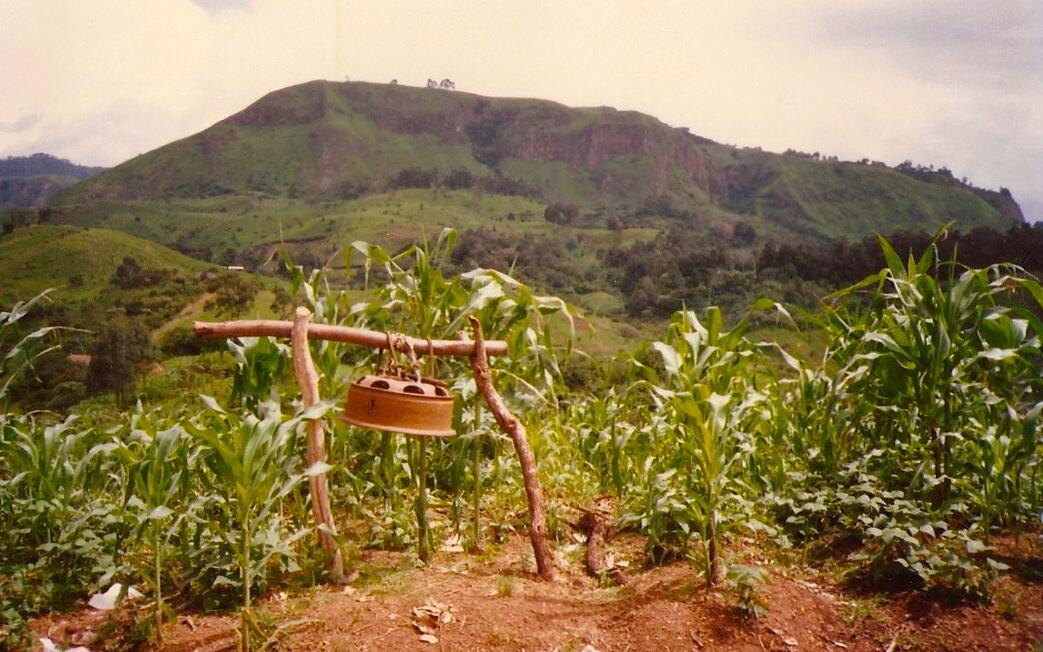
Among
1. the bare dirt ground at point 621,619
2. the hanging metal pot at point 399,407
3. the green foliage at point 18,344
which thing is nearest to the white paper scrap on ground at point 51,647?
the bare dirt ground at point 621,619

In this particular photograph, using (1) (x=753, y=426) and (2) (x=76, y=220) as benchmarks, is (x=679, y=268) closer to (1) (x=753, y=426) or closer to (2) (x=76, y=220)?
(1) (x=753, y=426)

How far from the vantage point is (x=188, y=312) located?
43.9 metres

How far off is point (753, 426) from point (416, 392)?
199 cm

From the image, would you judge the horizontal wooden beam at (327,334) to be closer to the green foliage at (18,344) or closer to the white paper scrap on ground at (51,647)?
the green foliage at (18,344)

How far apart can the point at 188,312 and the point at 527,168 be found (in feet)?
443

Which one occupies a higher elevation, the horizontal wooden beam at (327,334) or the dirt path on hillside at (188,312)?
the horizontal wooden beam at (327,334)

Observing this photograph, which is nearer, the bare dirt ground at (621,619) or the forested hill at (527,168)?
the bare dirt ground at (621,619)

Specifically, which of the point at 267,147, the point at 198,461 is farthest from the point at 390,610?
the point at 267,147

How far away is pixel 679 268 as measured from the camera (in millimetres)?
77750

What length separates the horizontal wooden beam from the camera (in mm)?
2893

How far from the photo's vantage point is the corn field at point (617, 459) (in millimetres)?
2824

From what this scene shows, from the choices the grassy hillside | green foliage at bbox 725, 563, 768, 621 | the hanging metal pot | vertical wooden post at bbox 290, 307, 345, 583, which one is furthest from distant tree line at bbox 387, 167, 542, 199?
green foliage at bbox 725, 563, 768, 621

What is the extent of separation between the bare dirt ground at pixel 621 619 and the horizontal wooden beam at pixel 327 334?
1.12m

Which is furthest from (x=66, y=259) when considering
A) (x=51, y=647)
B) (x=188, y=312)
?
(x=51, y=647)
